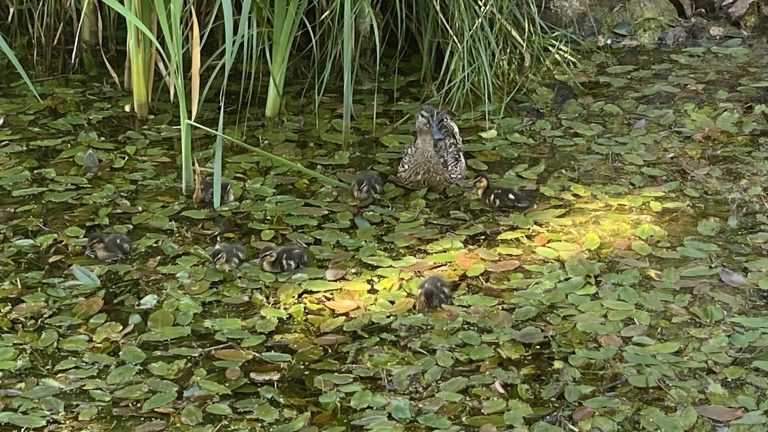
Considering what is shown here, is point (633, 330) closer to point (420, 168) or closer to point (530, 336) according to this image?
point (530, 336)

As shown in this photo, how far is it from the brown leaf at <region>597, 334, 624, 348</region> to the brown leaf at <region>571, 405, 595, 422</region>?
0.29 m

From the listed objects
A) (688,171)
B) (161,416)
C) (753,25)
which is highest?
(753,25)

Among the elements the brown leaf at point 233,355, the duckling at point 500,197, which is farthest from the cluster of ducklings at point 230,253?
the duckling at point 500,197

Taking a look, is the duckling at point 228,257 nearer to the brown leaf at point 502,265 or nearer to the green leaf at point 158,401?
the green leaf at point 158,401

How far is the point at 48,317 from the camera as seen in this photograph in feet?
9.89

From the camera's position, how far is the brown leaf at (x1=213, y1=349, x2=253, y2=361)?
9.27 feet

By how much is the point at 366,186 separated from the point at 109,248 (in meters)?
0.91

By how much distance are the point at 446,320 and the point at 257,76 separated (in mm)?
2063

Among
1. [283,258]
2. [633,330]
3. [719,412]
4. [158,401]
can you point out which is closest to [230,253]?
[283,258]

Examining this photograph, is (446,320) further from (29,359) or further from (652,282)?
(29,359)

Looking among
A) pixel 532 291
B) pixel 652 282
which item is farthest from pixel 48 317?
pixel 652 282

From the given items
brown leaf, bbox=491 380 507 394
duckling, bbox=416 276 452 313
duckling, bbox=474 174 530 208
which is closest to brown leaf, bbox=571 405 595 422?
brown leaf, bbox=491 380 507 394

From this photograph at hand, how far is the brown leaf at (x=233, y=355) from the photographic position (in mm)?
2826

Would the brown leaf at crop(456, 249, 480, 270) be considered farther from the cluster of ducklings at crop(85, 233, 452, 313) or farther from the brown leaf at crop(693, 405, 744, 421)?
the brown leaf at crop(693, 405, 744, 421)
